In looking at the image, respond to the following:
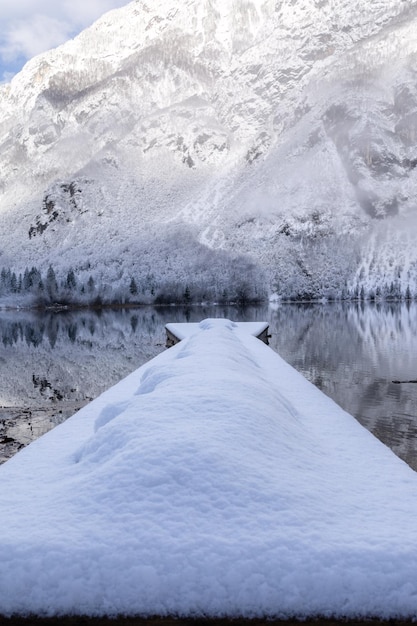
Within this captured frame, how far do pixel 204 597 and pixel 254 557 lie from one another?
42 centimetres

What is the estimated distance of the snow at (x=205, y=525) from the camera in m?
3.53

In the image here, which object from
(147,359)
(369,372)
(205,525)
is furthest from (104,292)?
(205,525)

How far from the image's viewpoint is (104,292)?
15338 cm

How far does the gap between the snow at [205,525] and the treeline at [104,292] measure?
136688 millimetres

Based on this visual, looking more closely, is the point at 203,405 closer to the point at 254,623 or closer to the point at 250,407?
the point at 250,407

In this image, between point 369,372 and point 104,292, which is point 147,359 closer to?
point 369,372

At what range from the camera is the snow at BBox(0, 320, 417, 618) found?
3529 mm

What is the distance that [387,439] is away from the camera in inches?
588

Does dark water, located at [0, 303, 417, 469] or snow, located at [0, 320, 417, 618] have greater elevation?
snow, located at [0, 320, 417, 618]

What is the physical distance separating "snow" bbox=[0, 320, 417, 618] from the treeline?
136688mm

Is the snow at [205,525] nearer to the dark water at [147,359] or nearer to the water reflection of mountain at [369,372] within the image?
the dark water at [147,359]

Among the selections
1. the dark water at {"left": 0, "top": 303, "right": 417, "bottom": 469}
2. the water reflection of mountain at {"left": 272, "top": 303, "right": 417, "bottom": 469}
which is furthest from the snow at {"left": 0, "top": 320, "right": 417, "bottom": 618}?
the water reflection of mountain at {"left": 272, "top": 303, "right": 417, "bottom": 469}

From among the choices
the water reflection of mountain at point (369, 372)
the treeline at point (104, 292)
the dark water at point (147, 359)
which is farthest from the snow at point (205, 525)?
the treeline at point (104, 292)

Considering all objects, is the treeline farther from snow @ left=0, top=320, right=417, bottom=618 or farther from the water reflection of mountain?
snow @ left=0, top=320, right=417, bottom=618
